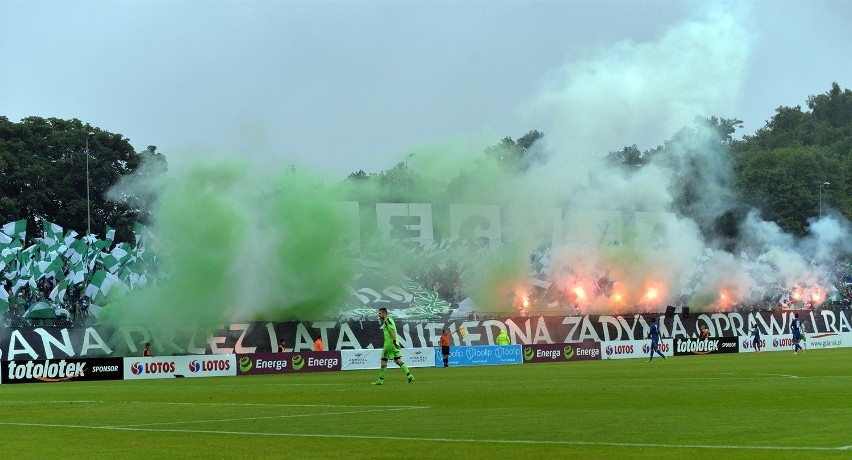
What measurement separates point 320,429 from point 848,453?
7.59 m

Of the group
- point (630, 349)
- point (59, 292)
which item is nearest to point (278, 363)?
point (59, 292)

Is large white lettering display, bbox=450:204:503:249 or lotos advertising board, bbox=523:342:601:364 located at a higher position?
large white lettering display, bbox=450:204:503:249

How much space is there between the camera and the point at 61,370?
4288cm

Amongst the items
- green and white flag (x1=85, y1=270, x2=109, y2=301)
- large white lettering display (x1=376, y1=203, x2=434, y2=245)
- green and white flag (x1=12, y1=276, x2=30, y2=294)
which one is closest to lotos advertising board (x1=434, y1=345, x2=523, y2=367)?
large white lettering display (x1=376, y1=203, x2=434, y2=245)

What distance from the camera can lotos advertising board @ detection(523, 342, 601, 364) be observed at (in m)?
55.1

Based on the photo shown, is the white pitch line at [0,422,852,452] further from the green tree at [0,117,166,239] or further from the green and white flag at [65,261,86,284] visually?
→ the green tree at [0,117,166,239]

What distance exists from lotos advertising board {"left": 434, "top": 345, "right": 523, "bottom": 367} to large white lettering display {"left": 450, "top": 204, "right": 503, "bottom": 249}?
1847 centimetres

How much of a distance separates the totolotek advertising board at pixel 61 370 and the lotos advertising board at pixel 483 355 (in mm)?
14874

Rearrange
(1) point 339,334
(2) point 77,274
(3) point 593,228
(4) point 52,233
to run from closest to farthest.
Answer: (1) point 339,334 → (2) point 77,274 → (4) point 52,233 → (3) point 593,228

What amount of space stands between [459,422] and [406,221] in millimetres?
55165

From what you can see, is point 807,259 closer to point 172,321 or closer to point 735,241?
point 735,241

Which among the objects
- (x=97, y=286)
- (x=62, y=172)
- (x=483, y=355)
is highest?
(x=62, y=172)

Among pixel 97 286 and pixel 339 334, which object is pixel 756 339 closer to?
pixel 339 334

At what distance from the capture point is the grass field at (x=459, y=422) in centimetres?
1317
